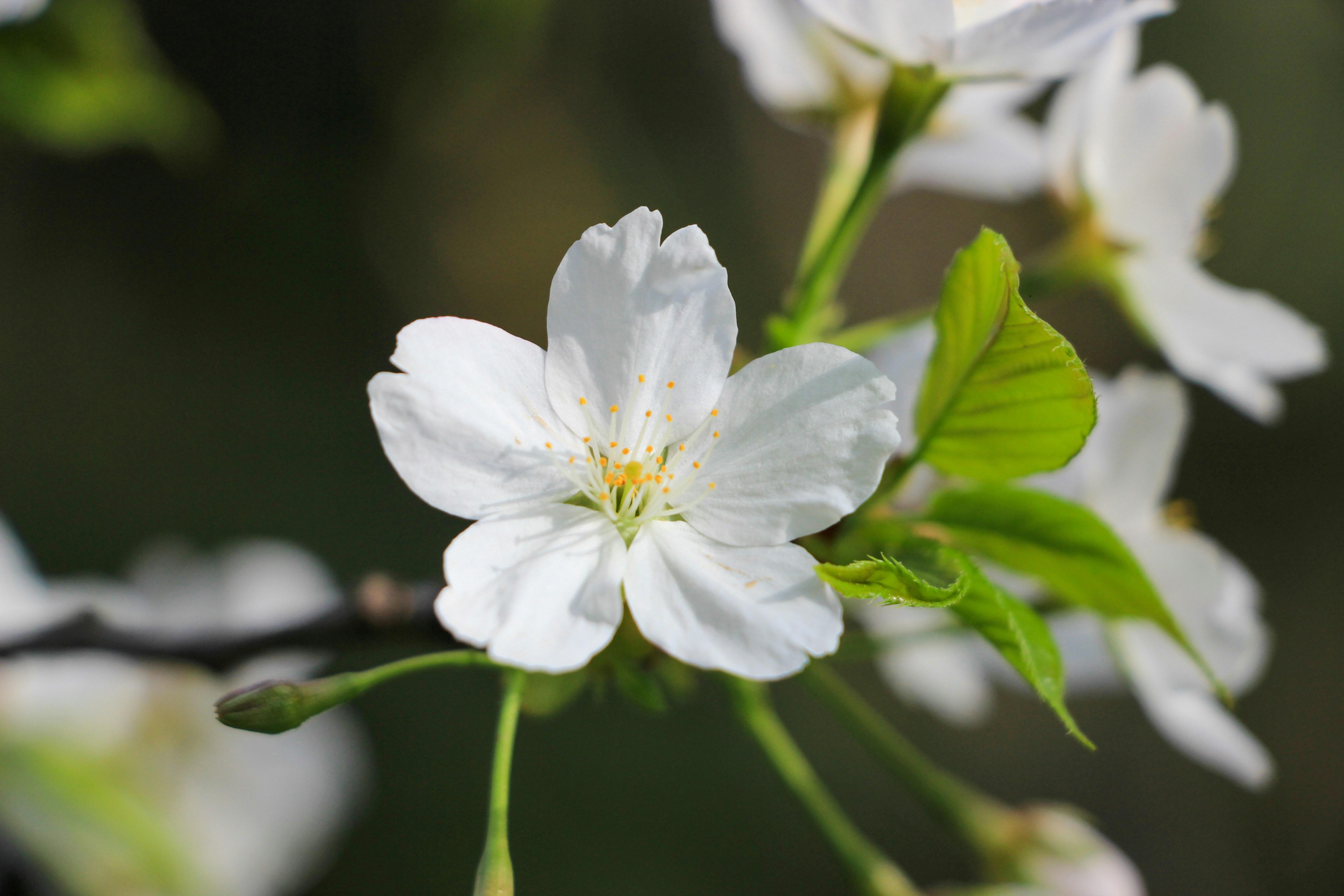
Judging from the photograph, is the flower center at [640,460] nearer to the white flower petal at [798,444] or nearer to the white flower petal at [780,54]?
the white flower petal at [798,444]

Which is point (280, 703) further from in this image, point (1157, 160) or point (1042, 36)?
point (1157, 160)

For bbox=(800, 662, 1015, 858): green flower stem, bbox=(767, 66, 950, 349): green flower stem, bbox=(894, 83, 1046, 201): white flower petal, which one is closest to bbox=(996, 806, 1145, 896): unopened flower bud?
bbox=(800, 662, 1015, 858): green flower stem

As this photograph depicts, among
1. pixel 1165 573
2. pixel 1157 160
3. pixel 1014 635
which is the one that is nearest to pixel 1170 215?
pixel 1157 160

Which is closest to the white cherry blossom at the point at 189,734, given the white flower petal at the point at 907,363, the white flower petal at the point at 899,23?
the white flower petal at the point at 907,363

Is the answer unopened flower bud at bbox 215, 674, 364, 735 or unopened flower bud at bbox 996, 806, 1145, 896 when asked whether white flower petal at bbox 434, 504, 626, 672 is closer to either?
unopened flower bud at bbox 215, 674, 364, 735

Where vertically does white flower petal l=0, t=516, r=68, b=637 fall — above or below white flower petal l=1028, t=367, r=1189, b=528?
below

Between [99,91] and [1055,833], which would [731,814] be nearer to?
[1055,833]

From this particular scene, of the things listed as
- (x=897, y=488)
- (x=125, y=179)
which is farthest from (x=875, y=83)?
(x=125, y=179)
